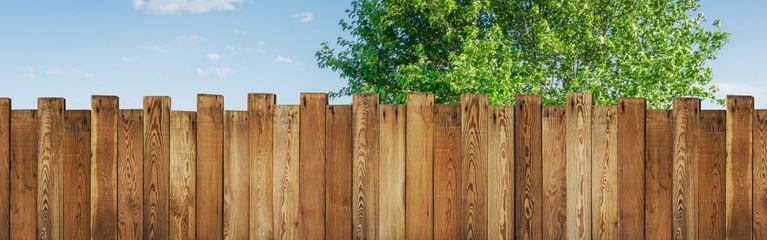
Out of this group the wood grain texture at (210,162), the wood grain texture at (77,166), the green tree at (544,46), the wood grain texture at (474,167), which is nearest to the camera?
the wood grain texture at (474,167)

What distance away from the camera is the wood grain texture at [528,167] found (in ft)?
18.2

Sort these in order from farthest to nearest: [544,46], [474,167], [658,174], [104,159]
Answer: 1. [544,46]
2. [104,159]
3. [658,174]
4. [474,167]

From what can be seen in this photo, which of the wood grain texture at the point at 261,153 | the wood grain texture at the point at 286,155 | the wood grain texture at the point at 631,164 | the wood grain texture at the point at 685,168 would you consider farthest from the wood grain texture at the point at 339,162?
the wood grain texture at the point at 685,168

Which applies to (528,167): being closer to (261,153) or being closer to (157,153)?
(261,153)

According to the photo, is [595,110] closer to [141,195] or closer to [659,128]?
[659,128]

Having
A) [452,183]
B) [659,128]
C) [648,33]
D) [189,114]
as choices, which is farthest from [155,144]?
[648,33]

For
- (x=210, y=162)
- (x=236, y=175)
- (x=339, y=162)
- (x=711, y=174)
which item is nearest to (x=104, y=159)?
(x=210, y=162)

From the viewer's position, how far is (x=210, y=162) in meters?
5.68

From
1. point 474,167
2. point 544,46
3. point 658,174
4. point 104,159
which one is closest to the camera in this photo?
point 474,167

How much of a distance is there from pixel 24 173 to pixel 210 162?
1.49m

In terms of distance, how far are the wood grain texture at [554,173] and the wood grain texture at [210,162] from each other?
240 centimetres

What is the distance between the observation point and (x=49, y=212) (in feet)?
19.2

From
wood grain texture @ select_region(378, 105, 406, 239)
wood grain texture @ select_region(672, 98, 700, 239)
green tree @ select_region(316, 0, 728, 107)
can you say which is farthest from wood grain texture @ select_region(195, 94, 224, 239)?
green tree @ select_region(316, 0, 728, 107)

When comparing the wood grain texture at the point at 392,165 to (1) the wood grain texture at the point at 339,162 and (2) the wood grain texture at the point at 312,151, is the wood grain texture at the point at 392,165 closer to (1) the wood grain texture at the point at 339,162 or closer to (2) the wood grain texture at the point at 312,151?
(1) the wood grain texture at the point at 339,162
